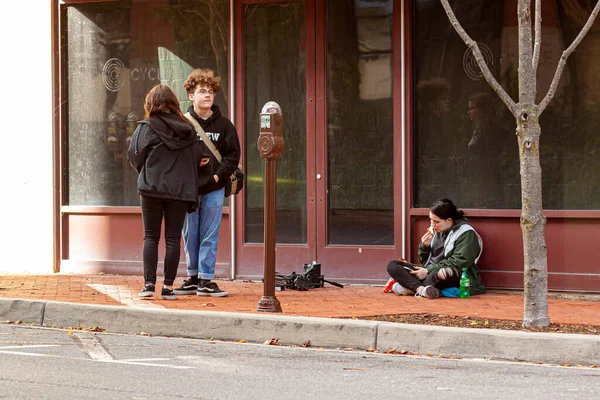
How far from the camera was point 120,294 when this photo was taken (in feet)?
33.3

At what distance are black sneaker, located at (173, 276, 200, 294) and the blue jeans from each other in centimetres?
13

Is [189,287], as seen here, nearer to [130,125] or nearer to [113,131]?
[130,125]

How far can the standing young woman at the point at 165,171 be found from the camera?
31.3 feet

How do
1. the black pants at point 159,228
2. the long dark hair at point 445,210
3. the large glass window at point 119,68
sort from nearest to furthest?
the black pants at point 159,228, the long dark hair at point 445,210, the large glass window at point 119,68

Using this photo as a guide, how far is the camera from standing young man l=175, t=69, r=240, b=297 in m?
9.98

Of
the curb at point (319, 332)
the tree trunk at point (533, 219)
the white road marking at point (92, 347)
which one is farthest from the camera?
the tree trunk at point (533, 219)

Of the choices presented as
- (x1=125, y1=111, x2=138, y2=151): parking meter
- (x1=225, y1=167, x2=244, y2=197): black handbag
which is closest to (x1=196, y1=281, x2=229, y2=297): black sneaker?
(x1=225, y1=167, x2=244, y2=197): black handbag

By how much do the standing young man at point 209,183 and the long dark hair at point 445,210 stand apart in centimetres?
190

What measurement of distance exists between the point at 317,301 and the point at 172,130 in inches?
77.4

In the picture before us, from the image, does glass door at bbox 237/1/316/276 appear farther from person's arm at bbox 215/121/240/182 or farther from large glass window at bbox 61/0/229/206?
person's arm at bbox 215/121/240/182

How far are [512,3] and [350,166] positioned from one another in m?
2.24

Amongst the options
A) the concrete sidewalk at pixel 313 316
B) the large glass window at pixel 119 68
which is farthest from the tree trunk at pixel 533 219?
the large glass window at pixel 119 68

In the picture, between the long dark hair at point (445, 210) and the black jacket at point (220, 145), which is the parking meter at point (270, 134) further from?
the long dark hair at point (445, 210)

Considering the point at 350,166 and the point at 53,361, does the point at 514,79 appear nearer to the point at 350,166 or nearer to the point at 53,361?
the point at 350,166
